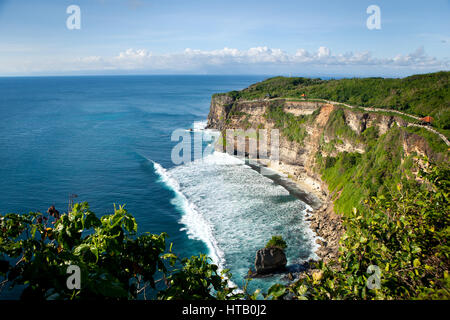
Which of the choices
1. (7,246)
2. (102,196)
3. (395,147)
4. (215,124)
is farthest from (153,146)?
(7,246)

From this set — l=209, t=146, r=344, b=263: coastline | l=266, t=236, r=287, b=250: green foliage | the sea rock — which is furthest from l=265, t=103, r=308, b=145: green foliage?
the sea rock

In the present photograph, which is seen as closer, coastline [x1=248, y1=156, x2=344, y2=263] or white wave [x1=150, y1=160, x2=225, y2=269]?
white wave [x1=150, y1=160, x2=225, y2=269]

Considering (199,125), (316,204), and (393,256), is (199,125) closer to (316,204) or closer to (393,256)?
(316,204)

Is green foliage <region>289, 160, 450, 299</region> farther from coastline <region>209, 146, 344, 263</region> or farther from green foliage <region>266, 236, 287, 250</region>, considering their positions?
green foliage <region>266, 236, 287, 250</region>

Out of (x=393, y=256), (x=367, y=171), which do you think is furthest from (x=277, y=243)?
(x=393, y=256)

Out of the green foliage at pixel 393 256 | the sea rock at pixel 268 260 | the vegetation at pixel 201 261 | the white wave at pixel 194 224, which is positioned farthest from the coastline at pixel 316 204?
the vegetation at pixel 201 261

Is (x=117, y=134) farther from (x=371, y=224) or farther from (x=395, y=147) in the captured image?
(x=371, y=224)
